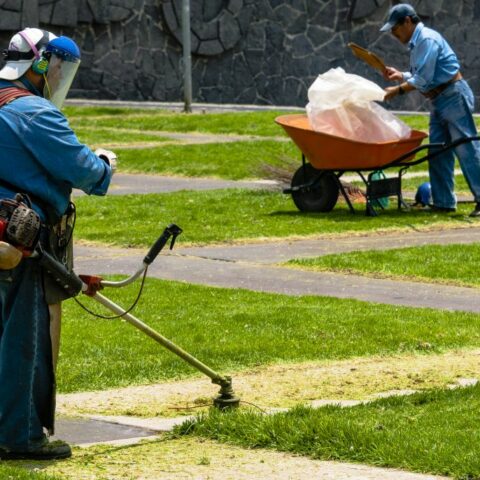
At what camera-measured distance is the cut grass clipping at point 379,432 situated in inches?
248

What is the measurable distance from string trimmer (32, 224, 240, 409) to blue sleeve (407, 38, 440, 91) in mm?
8002

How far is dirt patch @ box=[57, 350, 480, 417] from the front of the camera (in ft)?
25.5

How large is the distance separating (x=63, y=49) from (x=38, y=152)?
500mm

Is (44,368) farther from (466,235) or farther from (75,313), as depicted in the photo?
(466,235)

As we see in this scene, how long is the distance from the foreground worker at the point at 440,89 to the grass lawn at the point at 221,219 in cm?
49

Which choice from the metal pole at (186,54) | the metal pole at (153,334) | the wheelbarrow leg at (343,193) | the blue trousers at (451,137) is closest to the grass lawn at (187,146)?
the metal pole at (186,54)

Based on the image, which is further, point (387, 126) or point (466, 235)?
point (387, 126)

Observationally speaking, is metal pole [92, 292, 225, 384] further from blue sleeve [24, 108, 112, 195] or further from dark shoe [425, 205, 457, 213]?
dark shoe [425, 205, 457, 213]

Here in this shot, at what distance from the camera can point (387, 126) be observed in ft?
50.2

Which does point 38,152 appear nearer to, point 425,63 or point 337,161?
point 337,161

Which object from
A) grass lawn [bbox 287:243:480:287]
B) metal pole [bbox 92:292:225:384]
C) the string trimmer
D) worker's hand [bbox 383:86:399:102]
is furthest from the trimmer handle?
worker's hand [bbox 383:86:399:102]

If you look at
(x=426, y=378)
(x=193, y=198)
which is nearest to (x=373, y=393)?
(x=426, y=378)

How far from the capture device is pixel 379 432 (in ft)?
21.8

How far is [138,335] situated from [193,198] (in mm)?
7118
